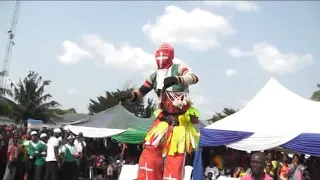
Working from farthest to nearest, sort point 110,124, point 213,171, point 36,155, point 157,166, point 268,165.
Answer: point 110,124
point 213,171
point 36,155
point 268,165
point 157,166

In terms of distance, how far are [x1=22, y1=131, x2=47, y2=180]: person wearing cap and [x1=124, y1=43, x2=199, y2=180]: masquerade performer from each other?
6513 millimetres

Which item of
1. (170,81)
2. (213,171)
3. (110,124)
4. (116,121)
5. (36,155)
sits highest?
(116,121)

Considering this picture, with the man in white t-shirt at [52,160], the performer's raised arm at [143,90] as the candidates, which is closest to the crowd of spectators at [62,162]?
the man in white t-shirt at [52,160]

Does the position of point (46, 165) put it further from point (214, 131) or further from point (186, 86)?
point (186, 86)

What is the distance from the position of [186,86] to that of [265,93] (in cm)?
790

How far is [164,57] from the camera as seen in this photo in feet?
15.9

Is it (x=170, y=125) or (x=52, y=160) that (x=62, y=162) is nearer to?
(x=52, y=160)

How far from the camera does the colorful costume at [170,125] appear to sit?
14.8 feet

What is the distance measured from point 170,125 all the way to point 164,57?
30.5 inches

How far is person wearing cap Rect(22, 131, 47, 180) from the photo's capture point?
34.8 ft

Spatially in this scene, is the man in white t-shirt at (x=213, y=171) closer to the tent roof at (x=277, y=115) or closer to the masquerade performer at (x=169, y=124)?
the tent roof at (x=277, y=115)

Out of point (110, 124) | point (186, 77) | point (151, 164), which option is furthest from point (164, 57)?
point (110, 124)

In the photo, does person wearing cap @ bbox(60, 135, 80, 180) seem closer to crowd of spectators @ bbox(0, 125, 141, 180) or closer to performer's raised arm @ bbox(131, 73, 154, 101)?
crowd of spectators @ bbox(0, 125, 141, 180)

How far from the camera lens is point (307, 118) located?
1038 cm
